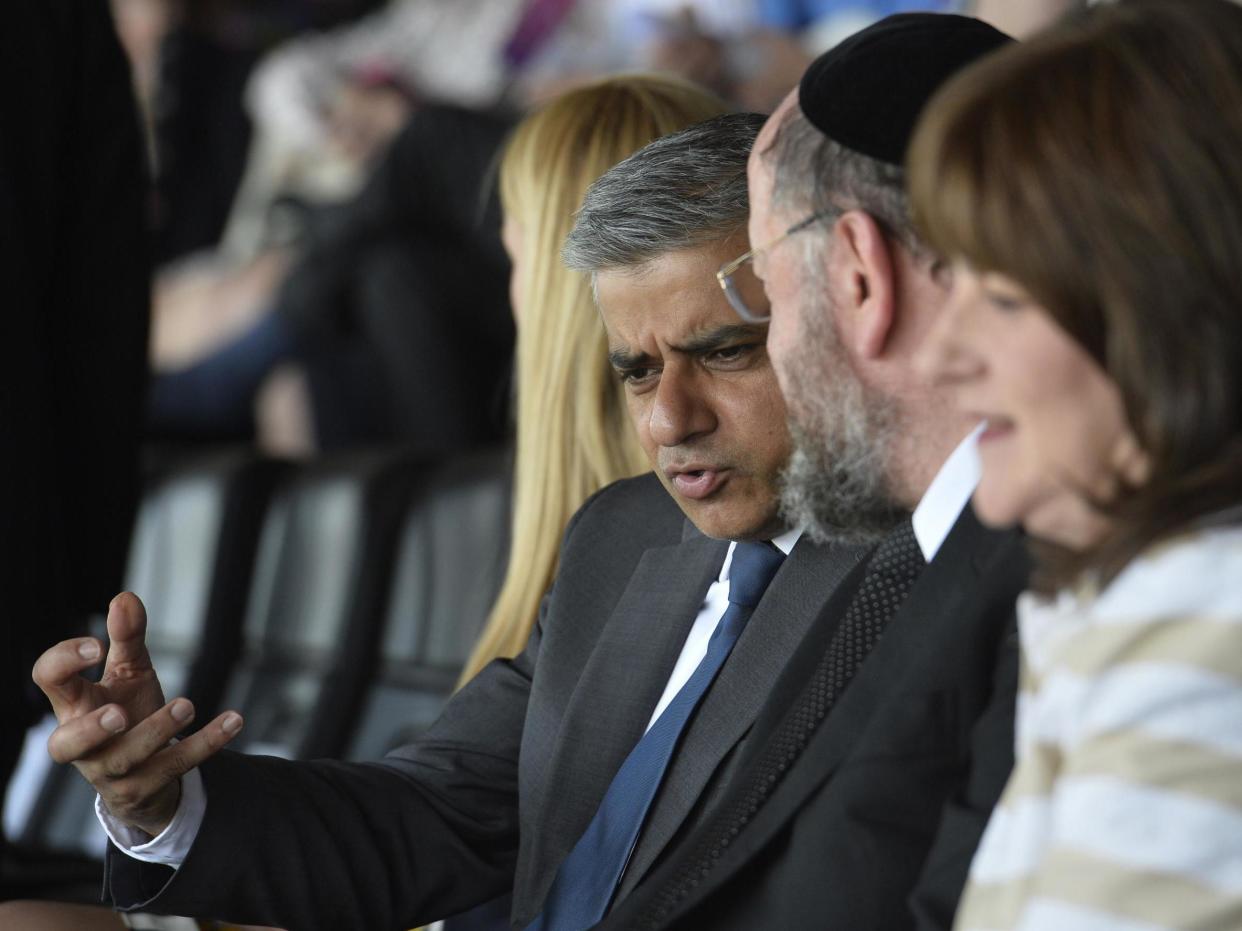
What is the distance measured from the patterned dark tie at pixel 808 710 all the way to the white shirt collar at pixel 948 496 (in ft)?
0.04

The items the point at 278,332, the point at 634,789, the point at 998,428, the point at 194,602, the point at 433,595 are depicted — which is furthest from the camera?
the point at 278,332

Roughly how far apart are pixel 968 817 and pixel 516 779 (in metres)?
0.74

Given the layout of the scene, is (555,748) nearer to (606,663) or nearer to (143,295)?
(606,663)

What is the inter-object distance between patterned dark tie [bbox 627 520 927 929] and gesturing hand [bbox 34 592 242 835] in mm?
406

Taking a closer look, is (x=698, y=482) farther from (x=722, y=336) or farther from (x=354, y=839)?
(x=354, y=839)

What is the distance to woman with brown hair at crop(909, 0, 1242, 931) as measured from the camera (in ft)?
2.70

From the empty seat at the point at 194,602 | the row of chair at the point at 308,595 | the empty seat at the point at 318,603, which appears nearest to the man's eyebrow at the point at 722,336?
the row of chair at the point at 308,595

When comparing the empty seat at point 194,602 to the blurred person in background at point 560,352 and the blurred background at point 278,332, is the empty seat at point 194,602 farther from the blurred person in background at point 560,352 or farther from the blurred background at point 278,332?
the blurred person in background at point 560,352

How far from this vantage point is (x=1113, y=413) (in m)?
0.91

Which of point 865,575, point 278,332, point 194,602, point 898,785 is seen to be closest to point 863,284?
point 865,575

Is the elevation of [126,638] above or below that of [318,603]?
above

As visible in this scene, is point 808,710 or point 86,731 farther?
point 86,731

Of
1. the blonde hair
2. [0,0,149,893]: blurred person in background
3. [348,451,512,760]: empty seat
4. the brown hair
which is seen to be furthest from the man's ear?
[348,451,512,760]: empty seat

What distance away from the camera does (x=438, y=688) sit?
10.5ft
